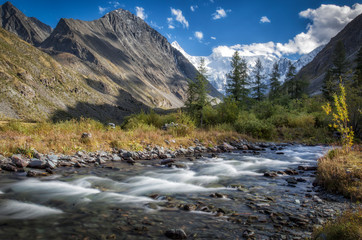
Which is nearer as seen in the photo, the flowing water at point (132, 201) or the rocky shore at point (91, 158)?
the flowing water at point (132, 201)

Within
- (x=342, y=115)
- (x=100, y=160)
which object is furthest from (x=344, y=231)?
(x=100, y=160)

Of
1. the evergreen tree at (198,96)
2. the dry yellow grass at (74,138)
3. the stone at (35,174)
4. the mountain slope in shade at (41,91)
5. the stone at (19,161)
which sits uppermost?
the mountain slope in shade at (41,91)

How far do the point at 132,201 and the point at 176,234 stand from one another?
1921mm

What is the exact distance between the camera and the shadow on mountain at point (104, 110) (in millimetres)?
89062

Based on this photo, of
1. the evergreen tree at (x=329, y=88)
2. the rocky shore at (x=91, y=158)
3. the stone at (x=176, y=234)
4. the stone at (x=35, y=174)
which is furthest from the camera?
the evergreen tree at (x=329, y=88)

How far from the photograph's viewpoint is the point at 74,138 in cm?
962

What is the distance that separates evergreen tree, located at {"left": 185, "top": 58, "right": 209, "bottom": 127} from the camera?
17.4m

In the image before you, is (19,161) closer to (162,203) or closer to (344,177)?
(162,203)

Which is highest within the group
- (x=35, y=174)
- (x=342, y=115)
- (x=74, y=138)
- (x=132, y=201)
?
(x=342, y=115)

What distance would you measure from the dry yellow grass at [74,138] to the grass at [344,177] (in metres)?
7.20

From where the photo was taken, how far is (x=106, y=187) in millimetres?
5750

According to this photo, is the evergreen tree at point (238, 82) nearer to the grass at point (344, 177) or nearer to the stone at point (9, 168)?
the grass at point (344, 177)

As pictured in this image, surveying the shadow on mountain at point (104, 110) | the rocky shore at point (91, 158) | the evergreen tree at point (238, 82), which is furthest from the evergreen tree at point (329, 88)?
Answer: the shadow on mountain at point (104, 110)

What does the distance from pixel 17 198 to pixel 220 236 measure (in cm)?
435
